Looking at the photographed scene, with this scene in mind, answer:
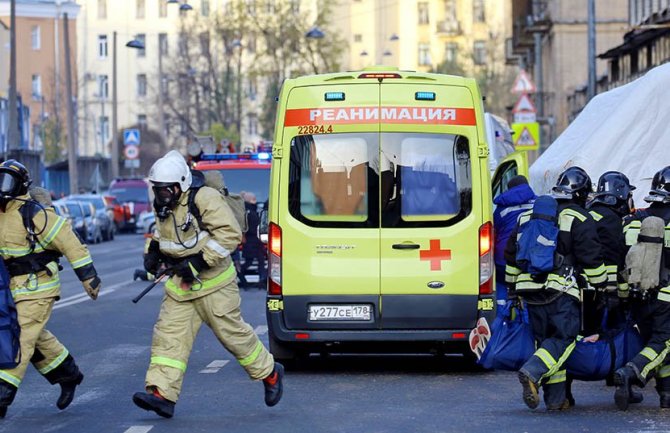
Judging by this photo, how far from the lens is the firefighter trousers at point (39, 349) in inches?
420

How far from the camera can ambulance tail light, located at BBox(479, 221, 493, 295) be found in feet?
43.3

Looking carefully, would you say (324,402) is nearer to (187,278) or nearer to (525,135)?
(187,278)

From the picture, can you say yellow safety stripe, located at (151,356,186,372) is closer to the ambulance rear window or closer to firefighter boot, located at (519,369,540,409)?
firefighter boot, located at (519,369,540,409)

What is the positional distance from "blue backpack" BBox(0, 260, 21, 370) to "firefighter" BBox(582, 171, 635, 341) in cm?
391

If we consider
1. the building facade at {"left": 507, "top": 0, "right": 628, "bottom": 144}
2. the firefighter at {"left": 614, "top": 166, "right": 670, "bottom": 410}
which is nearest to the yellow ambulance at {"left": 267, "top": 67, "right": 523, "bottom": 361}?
the firefighter at {"left": 614, "top": 166, "right": 670, "bottom": 410}

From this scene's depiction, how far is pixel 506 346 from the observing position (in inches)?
451

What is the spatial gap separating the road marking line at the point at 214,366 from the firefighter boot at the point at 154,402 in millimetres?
3282

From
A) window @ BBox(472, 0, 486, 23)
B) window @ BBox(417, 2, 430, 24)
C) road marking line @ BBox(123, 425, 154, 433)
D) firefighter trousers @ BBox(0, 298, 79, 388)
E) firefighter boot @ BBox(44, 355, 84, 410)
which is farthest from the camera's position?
window @ BBox(417, 2, 430, 24)

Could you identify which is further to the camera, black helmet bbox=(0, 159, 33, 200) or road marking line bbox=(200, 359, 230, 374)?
road marking line bbox=(200, 359, 230, 374)

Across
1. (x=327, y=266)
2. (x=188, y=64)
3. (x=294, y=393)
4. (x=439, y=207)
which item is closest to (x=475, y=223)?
(x=439, y=207)

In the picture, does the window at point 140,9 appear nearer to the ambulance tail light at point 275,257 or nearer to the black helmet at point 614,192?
the ambulance tail light at point 275,257

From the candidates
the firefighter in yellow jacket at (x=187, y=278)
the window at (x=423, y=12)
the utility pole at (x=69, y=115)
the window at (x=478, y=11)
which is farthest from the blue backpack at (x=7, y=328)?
the window at (x=423, y=12)

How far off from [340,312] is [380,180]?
42.7 inches

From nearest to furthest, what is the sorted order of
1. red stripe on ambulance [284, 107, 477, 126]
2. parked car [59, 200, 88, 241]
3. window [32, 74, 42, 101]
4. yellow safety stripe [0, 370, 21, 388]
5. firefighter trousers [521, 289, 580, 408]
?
yellow safety stripe [0, 370, 21, 388] → firefighter trousers [521, 289, 580, 408] → red stripe on ambulance [284, 107, 477, 126] → parked car [59, 200, 88, 241] → window [32, 74, 42, 101]
